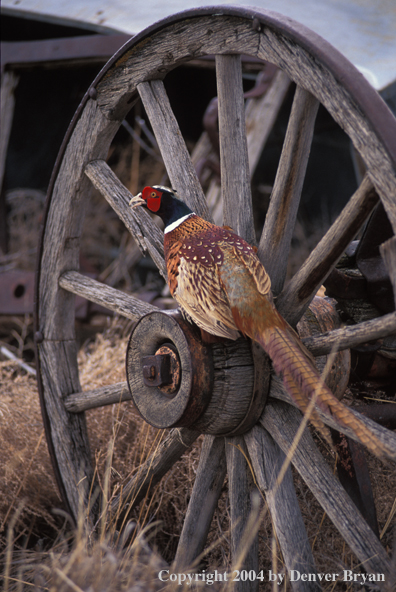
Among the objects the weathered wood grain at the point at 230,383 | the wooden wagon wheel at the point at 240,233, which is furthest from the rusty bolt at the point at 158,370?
the weathered wood grain at the point at 230,383

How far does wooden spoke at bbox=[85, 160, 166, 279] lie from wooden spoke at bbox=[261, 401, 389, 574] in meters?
0.61

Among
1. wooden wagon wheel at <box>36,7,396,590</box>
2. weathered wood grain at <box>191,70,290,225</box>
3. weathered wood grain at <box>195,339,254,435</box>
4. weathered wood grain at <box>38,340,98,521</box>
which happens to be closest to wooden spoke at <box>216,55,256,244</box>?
wooden wagon wheel at <box>36,7,396,590</box>

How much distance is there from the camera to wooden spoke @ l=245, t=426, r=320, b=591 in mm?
1439

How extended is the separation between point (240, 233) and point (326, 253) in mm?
330

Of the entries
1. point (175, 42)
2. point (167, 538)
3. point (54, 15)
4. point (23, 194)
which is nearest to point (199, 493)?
point (167, 538)

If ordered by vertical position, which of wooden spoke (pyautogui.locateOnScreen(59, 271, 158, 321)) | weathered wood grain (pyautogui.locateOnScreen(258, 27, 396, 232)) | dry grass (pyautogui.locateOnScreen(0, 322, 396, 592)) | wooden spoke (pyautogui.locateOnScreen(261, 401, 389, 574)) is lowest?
dry grass (pyautogui.locateOnScreen(0, 322, 396, 592))

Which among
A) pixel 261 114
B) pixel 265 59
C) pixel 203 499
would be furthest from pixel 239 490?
pixel 261 114

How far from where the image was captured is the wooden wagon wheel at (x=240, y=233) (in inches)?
50.9

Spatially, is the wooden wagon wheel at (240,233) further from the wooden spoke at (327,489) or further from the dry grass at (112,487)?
the dry grass at (112,487)

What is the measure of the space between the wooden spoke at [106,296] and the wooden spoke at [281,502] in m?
0.58

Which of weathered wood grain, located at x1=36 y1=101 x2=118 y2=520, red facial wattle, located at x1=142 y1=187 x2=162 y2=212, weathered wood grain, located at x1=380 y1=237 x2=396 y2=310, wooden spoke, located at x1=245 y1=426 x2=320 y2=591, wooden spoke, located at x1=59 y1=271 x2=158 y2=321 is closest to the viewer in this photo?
weathered wood grain, located at x1=380 y1=237 x2=396 y2=310

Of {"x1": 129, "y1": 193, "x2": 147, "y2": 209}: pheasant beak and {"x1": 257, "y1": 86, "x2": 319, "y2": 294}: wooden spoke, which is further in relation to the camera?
{"x1": 129, "y1": 193, "x2": 147, "y2": 209}: pheasant beak

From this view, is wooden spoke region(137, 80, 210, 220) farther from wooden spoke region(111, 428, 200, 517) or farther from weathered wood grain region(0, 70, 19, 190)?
weathered wood grain region(0, 70, 19, 190)

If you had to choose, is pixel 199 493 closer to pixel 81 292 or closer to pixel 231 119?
pixel 81 292
